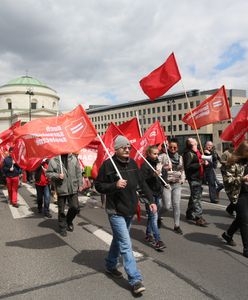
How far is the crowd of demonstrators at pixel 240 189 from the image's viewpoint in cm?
504

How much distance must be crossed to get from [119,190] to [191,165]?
334 centimetres

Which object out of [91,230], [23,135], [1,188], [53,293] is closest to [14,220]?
[91,230]

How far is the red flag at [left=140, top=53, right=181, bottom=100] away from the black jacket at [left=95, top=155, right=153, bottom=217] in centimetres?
510

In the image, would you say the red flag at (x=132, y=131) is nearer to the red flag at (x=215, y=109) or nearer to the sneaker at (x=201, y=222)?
the red flag at (x=215, y=109)

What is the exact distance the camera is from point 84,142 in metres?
5.55

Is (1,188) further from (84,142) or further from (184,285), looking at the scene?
(184,285)

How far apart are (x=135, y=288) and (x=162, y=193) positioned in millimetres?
3140

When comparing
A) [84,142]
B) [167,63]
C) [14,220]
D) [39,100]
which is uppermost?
[39,100]

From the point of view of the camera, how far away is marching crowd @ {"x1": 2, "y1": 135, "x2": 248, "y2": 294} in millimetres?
4035

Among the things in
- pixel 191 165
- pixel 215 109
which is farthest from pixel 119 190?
pixel 215 109

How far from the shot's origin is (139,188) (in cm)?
466

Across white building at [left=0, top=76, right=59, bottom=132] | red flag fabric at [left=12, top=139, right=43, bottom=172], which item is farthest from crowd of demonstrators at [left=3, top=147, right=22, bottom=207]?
white building at [left=0, top=76, right=59, bottom=132]

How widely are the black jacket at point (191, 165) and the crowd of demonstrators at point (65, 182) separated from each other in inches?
89.1

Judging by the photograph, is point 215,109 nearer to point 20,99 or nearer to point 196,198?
point 196,198
